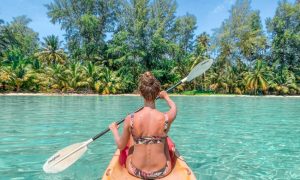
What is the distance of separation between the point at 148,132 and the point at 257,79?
46031 mm

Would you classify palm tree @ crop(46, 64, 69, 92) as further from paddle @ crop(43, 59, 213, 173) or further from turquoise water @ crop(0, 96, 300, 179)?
paddle @ crop(43, 59, 213, 173)

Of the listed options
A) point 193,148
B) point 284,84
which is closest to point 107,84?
point 284,84

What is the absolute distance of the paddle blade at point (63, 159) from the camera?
5457mm

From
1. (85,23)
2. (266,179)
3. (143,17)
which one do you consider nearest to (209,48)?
(143,17)

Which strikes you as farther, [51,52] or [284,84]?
[284,84]

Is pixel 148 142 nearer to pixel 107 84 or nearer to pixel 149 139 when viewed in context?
pixel 149 139

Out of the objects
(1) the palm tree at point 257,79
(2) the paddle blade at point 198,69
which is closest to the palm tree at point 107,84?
(1) the palm tree at point 257,79

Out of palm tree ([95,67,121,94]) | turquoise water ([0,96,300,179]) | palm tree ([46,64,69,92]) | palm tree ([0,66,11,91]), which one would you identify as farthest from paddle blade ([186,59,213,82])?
palm tree ([46,64,69,92])

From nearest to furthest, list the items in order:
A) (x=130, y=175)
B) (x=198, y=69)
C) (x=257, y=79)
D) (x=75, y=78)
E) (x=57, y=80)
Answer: (x=130, y=175)
(x=198, y=69)
(x=57, y=80)
(x=75, y=78)
(x=257, y=79)

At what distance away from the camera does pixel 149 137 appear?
147 inches

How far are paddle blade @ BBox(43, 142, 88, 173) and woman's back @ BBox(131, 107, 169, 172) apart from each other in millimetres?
1938

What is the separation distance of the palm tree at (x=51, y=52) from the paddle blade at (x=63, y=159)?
43241mm

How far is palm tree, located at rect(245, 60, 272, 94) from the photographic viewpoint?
1857 inches

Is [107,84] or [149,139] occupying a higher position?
[107,84]
